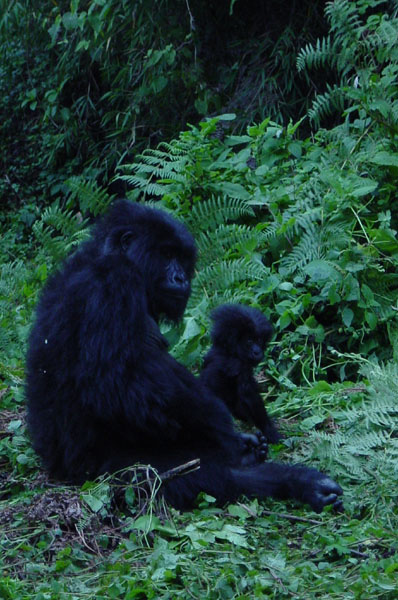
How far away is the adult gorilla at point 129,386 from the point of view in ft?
13.1

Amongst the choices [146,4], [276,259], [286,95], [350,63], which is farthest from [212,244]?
[146,4]

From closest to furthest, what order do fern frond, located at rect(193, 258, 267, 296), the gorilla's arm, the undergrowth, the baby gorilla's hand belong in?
1. the undergrowth
2. the baby gorilla's hand
3. the gorilla's arm
4. fern frond, located at rect(193, 258, 267, 296)

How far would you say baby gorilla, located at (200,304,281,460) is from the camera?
4969 mm

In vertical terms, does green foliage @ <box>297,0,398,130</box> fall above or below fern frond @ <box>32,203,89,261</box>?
above

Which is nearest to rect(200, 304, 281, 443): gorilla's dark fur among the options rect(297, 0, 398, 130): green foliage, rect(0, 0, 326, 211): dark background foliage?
rect(297, 0, 398, 130): green foliage

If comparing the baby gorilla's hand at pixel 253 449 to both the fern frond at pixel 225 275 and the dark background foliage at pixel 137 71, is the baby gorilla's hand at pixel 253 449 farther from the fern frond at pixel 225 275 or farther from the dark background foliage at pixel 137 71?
the dark background foliage at pixel 137 71

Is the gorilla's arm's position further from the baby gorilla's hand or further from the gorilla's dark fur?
the baby gorilla's hand

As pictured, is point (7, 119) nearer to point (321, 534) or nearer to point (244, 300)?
point (244, 300)

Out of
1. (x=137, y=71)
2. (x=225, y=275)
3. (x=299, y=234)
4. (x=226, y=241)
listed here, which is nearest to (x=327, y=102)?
(x=299, y=234)

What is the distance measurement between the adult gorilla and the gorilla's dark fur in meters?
0.60

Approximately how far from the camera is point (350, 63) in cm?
716

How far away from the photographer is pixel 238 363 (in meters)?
5.07

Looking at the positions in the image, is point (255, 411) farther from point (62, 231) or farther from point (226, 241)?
point (62, 231)

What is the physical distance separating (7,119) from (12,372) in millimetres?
6445
